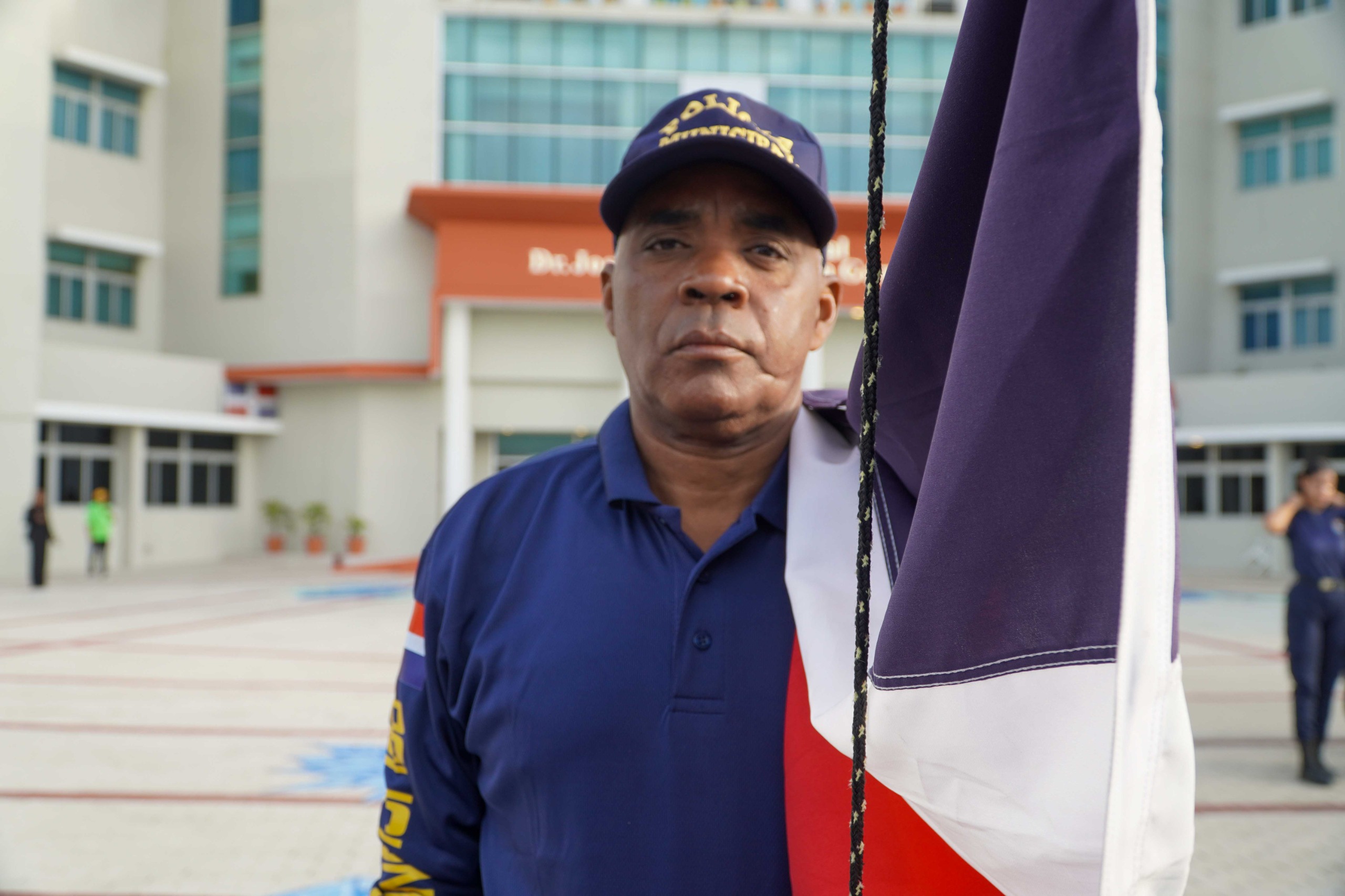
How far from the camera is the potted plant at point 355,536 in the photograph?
2261cm

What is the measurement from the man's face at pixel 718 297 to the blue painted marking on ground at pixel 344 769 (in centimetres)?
415

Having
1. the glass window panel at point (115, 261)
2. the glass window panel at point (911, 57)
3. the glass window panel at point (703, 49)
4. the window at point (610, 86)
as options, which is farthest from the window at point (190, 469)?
the glass window panel at point (911, 57)

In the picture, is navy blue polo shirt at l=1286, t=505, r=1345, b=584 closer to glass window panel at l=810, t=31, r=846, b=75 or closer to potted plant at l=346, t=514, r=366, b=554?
glass window panel at l=810, t=31, r=846, b=75

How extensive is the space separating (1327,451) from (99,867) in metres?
22.8

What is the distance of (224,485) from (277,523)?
4.71 ft

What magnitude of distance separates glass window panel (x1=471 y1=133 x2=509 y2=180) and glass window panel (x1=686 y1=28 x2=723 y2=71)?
14.7ft

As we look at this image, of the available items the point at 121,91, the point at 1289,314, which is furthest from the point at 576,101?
the point at 1289,314

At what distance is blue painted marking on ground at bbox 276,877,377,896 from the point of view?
3.85 metres

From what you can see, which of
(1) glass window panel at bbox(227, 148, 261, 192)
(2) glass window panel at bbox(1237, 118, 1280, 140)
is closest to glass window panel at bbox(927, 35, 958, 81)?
(2) glass window panel at bbox(1237, 118, 1280, 140)

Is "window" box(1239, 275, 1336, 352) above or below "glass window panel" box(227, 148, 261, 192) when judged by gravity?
below

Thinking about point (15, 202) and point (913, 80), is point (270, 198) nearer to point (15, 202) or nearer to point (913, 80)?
point (15, 202)

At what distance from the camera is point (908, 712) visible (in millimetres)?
914

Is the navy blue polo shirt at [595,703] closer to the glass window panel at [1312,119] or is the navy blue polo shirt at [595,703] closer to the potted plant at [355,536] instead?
the potted plant at [355,536]

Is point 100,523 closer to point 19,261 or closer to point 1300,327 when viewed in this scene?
point 19,261
